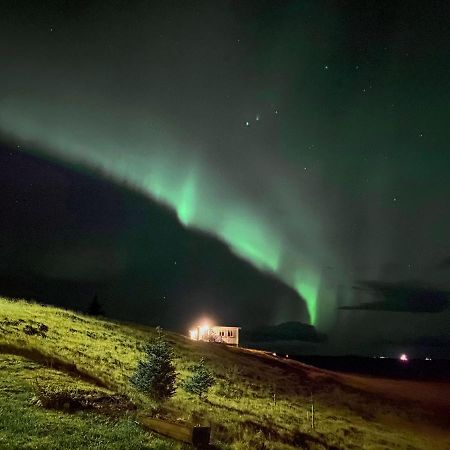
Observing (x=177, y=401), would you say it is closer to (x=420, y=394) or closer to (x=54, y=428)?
(x=54, y=428)

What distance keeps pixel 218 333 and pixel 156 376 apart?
55.5 meters

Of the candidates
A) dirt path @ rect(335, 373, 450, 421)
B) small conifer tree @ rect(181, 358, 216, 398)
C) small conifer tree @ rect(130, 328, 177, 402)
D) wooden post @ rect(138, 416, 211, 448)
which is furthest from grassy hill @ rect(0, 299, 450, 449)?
small conifer tree @ rect(181, 358, 216, 398)

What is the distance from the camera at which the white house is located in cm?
7762

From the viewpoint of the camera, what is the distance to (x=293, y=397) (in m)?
39.3

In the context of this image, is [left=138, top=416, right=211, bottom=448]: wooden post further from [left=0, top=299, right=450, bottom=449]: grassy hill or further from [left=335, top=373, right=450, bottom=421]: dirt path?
[left=335, top=373, right=450, bottom=421]: dirt path

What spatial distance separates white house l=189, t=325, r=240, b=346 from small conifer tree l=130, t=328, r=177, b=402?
52.6 metres

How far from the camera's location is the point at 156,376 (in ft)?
80.2

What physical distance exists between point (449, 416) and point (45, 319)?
39.8 metres

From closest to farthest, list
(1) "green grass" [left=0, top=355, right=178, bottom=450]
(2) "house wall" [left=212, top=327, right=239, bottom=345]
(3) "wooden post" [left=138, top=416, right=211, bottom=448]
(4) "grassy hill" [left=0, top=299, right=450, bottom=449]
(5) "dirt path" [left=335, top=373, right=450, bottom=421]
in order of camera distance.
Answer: (1) "green grass" [left=0, top=355, right=178, bottom=450]
(4) "grassy hill" [left=0, top=299, right=450, bottom=449]
(3) "wooden post" [left=138, top=416, right=211, bottom=448]
(5) "dirt path" [left=335, top=373, right=450, bottom=421]
(2) "house wall" [left=212, top=327, right=239, bottom=345]

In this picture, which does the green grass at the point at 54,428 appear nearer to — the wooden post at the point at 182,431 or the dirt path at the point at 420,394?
the wooden post at the point at 182,431

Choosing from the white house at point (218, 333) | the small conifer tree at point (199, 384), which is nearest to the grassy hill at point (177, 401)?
the small conifer tree at point (199, 384)

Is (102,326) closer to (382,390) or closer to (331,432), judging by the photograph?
(331,432)

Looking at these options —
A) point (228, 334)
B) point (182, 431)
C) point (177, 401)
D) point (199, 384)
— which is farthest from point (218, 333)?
point (182, 431)

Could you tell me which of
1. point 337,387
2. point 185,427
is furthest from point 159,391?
point 337,387
